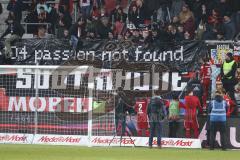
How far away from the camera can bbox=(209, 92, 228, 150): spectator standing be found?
73.2ft

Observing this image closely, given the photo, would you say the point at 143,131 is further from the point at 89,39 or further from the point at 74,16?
the point at 74,16

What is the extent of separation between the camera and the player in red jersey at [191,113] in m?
23.2

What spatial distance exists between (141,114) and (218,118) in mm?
2985

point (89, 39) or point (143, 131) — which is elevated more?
point (89, 39)

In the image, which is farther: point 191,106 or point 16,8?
point 16,8

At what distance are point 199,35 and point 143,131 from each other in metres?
4.44

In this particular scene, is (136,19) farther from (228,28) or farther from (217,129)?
(217,129)

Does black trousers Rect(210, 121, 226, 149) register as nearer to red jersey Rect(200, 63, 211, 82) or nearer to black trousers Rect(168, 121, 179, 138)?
black trousers Rect(168, 121, 179, 138)

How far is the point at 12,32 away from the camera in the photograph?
1086 inches

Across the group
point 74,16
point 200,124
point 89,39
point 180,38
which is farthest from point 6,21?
point 200,124

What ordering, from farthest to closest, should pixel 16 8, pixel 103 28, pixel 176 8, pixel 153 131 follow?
pixel 16 8 → pixel 176 8 → pixel 103 28 → pixel 153 131

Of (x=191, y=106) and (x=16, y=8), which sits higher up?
(x=16, y=8)

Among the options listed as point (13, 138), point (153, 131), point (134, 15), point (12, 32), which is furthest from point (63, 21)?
point (153, 131)

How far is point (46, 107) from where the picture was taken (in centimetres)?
2428
